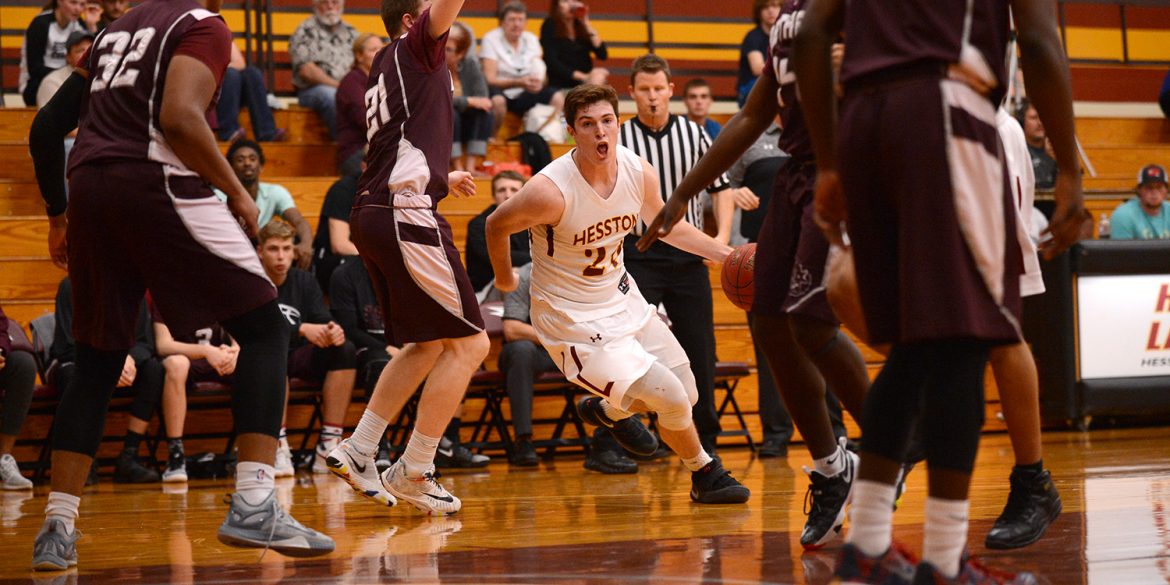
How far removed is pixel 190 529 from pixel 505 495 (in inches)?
59.3

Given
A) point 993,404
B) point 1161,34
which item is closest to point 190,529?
point 993,404

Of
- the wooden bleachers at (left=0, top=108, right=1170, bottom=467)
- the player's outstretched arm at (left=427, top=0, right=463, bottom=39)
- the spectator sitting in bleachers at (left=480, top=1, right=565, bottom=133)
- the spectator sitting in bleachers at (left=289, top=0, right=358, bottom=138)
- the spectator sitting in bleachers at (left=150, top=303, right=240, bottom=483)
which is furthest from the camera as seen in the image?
the spectator sitting in bleachers at (left=480, top=1, right=565, bottom=133)

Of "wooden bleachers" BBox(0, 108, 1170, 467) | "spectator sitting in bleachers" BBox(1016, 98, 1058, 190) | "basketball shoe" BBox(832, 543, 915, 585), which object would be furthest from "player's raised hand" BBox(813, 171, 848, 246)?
"spectator sitting in bleachers" BBox(1016, 98, 1058, 190)

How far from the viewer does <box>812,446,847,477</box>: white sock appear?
3.88 metres

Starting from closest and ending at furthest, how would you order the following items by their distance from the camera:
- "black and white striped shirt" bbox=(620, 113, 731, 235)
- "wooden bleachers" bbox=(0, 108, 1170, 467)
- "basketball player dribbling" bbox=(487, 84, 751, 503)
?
"basketball player dribbling" bbox=(487, 84, 751, 503) < "black and white striped shirt" bbox=(620, 113, 731, 235) < "wooden bleachers" bbox=(0, 108, 1170, 467)

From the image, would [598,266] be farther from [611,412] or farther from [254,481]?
[254,481]

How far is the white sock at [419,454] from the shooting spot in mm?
5090

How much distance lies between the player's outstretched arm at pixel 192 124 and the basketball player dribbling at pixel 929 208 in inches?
71.3

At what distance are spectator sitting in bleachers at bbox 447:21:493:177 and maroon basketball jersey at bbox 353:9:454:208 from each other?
5.07 metres

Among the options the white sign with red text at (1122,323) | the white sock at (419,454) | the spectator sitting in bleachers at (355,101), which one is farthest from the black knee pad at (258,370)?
the white sign with red text at (1122,323)

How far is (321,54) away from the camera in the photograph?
429 inches

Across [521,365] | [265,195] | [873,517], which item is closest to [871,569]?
[873,517]

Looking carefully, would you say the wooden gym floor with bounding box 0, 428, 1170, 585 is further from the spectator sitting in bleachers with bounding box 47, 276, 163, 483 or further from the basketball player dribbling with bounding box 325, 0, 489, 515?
the spectator sitting in bleachers with bounding box 47, 276, 163, 483

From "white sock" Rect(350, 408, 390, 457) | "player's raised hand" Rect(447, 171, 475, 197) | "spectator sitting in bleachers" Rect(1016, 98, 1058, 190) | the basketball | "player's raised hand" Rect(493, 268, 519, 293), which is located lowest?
"spectator sitting in bleachers" Rect(1016, 98, 1058, 190)
